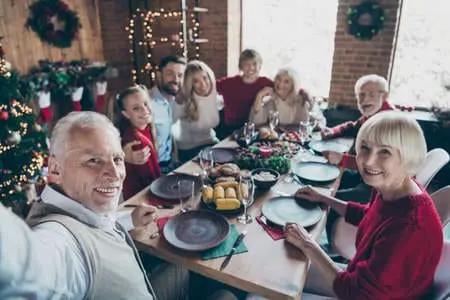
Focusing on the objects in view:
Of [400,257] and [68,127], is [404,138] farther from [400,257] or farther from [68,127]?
[68,127]

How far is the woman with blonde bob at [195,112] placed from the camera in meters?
2.79

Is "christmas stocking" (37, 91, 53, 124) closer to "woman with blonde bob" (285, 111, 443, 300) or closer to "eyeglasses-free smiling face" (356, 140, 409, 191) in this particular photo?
"woman with blonde bob" (285, 111, 443, 300)

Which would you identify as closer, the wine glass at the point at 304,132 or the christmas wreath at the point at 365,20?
the wine glass at the point at 304,132

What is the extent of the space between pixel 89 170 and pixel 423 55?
13.2ft

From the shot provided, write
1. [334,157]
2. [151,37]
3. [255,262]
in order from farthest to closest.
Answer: [151,37] < [334,157] < [255,262]

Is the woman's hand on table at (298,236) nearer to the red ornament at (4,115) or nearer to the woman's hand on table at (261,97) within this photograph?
the woman's hand on table at (261,97)

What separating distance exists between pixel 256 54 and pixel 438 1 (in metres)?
2.25

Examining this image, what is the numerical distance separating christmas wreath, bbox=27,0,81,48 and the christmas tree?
4.19 feet

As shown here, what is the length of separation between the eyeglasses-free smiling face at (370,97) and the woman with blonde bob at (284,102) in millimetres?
464

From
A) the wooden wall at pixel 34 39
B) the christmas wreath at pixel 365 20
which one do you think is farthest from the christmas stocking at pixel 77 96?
the christmas wreath at pixel 365 20

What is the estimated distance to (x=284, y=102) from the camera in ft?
9.83

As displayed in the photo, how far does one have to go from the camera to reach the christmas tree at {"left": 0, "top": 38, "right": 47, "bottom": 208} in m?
2.61

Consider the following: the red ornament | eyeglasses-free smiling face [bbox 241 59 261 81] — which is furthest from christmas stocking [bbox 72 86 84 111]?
eyeglasses-free smiling face [bbox 241 59 261 81]

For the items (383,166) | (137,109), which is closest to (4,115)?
(137,109)
